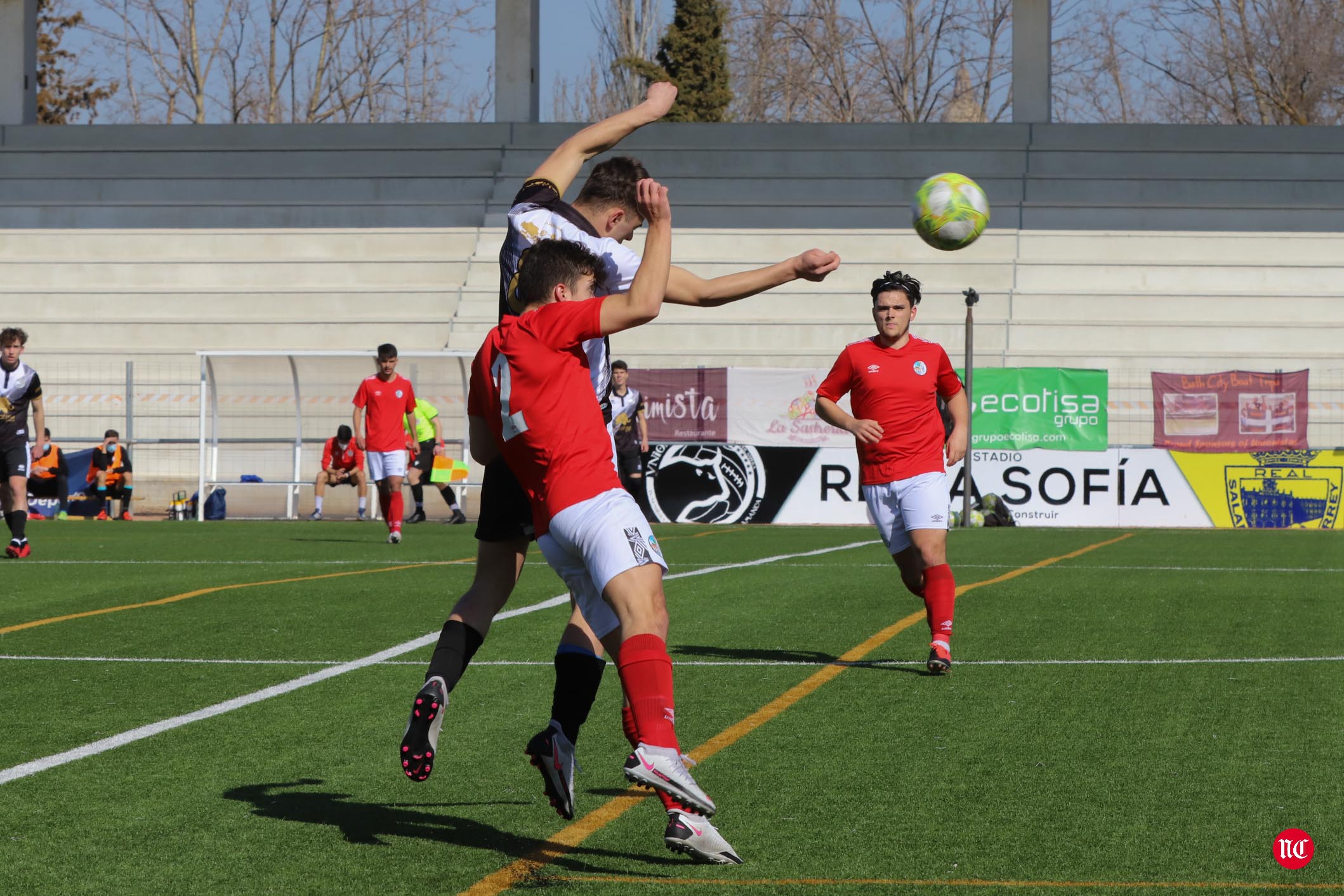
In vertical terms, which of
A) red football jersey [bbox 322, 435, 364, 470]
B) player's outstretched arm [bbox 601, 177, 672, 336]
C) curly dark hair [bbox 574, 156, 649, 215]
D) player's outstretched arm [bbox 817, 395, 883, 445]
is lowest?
red football jersey [bbox 322, 435, 364, 470]

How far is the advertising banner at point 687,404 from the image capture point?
24469mm

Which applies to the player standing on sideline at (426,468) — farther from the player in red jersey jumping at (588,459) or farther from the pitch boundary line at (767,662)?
the player in red jersey jumping at (588,459)

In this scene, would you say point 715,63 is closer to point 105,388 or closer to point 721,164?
point 721,164

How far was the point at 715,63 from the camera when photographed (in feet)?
180

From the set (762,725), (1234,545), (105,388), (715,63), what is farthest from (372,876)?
(715,63)

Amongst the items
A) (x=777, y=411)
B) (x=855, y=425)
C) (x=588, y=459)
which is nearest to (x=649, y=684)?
(x=588, y=459)

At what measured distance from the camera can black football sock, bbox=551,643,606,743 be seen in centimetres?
484

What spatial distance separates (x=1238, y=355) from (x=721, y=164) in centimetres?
1126

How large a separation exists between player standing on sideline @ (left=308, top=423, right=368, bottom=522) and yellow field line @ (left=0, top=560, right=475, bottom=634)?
10.3 m

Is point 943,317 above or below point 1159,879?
above

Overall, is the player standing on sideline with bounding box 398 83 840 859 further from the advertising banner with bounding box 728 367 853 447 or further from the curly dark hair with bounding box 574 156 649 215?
the advertising banner with bounding box 728 367 853 447

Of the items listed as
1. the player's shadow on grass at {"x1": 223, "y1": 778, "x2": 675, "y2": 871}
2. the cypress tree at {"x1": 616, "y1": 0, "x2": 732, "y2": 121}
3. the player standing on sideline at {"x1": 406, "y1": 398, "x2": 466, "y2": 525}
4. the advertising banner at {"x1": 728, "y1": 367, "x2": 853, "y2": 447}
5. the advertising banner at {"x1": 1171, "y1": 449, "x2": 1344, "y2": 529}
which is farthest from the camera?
the cypress tree at {"x1": 616, "y1": 0, "x2": 732, "y2": 121}

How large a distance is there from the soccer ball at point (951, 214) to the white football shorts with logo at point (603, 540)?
4.91 m

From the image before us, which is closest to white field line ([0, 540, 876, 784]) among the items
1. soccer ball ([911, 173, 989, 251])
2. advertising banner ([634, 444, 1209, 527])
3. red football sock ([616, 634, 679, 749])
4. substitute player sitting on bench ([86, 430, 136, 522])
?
red football sock ([616, 634, 679, 749])
